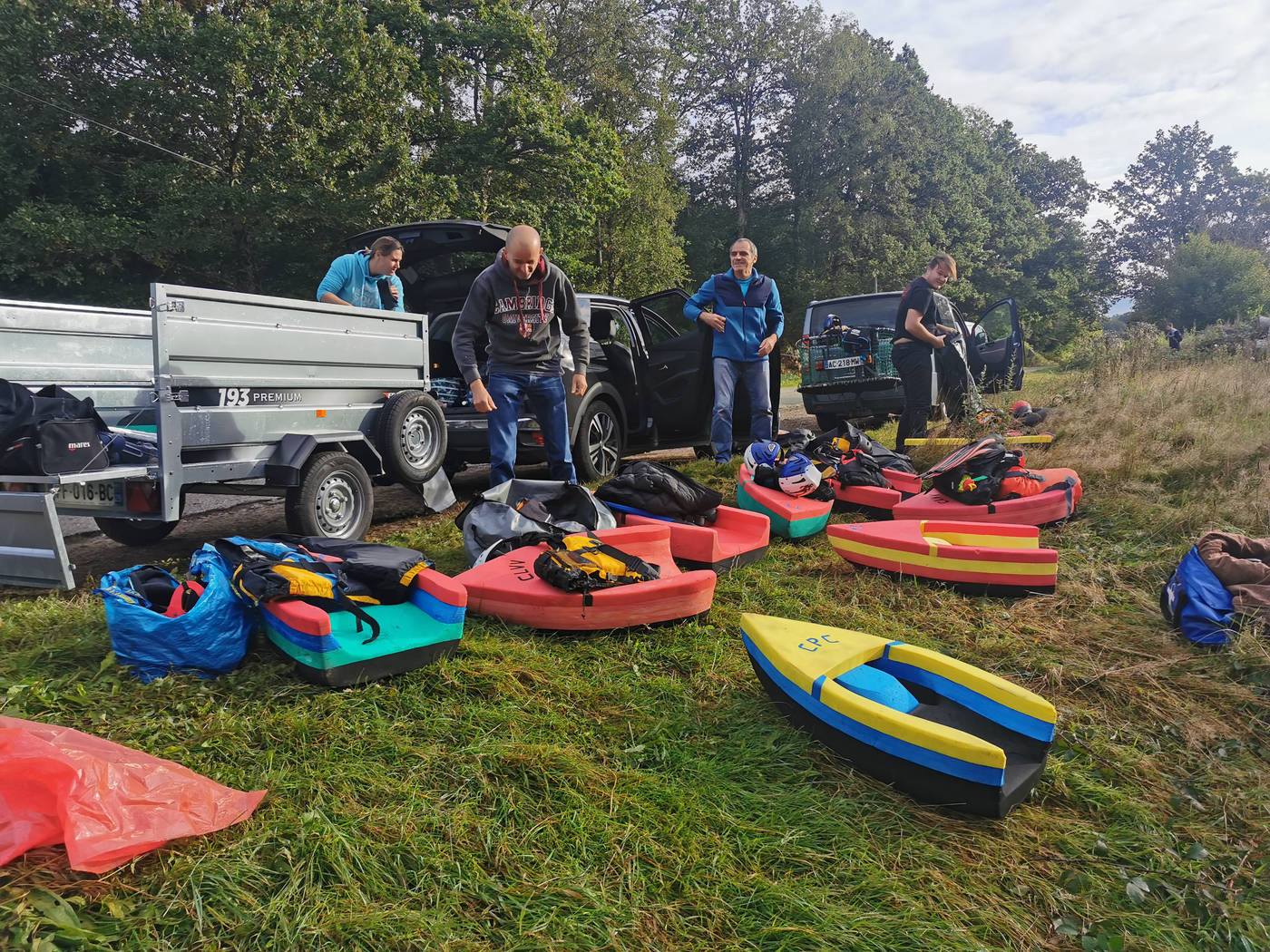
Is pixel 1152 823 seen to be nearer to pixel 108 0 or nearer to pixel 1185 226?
pixel 108 0

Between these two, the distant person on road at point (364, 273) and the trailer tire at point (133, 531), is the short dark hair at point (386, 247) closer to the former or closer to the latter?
the distant person on road at point (364, 273)

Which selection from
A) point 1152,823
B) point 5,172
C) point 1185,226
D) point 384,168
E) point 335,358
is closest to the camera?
point 1152,823

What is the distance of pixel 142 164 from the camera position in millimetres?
14562

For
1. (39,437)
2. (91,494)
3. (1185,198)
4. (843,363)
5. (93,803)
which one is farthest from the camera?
(1185,198)

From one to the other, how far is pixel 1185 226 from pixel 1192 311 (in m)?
36.8

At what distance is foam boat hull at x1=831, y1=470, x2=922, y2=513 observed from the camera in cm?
519

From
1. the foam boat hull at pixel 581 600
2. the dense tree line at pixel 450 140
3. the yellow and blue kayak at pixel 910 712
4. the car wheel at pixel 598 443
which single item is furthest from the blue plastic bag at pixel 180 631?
the dense tree line at pixel 450 140

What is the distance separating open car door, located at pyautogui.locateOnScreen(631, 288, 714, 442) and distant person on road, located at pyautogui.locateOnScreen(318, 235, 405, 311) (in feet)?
7.58

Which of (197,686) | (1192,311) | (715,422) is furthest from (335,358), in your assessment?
(1192,311)

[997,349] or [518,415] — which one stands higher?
[997,349]

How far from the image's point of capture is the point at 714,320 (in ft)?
20.5

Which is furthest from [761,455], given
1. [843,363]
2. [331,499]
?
[843,363]

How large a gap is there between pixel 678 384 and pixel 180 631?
511 centimetres

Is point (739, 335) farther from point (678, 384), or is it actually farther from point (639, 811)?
point (639, 811)
